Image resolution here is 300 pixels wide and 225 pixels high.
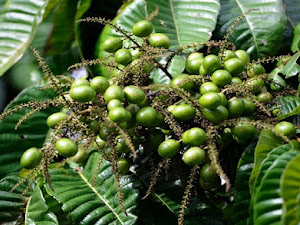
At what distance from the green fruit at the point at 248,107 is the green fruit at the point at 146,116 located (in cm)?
21

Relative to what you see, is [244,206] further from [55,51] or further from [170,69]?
[55,51]

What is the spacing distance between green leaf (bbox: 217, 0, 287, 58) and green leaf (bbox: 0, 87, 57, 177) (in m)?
0.74

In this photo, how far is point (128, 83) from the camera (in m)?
0.99

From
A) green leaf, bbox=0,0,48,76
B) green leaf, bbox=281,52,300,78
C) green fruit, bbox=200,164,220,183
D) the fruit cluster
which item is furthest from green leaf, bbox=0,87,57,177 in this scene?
green leaf, bbox=281,52,300,78

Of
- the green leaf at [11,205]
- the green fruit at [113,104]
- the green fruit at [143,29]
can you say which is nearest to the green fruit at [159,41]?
the green fruit at [143,29]

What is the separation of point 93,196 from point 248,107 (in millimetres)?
482

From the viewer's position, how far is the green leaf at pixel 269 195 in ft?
2.37

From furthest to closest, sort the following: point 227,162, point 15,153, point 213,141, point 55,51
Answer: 1. point 55,51
2. point 15,153
3. point 227,162
4. point 213,141

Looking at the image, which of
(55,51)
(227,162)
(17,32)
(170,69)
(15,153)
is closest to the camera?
(227,162)

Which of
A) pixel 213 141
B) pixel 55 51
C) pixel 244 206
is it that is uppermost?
pixel 55 51

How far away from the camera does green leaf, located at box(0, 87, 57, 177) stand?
1.43 meters

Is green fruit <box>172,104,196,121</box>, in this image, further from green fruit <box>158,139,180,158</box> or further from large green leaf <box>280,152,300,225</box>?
large green leaf <box>280,152,300,225</box>

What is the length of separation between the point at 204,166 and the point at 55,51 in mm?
1107

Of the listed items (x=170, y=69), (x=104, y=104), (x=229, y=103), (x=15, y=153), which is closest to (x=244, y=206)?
(x=229, y=103)
